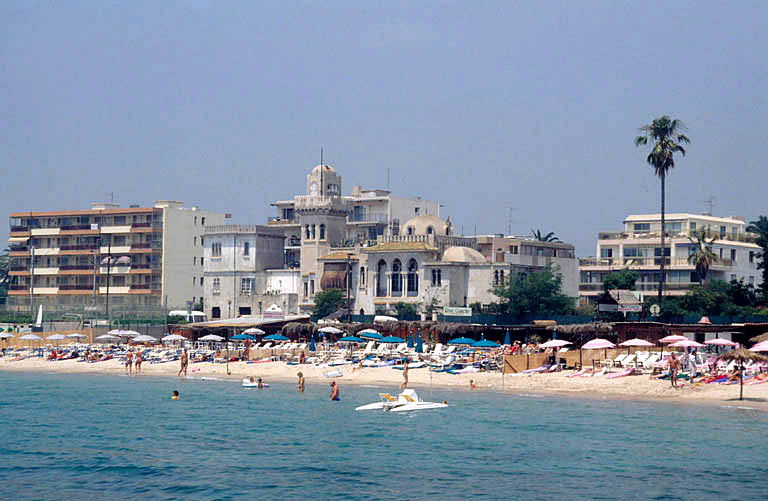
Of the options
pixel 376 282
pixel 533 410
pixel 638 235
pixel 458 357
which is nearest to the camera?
pixel 533 410

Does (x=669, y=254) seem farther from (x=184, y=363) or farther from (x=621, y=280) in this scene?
(x=184, y=363)

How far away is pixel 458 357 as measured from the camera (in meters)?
67.9

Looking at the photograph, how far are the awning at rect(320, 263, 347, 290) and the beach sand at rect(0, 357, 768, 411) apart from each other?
30.0 meters

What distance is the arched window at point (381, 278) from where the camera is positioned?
328ft

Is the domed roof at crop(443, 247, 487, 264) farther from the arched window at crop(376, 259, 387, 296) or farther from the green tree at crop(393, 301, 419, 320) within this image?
the arched window at crop(376, 259, 387, 296)

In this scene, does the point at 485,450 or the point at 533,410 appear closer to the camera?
the point at 485,450

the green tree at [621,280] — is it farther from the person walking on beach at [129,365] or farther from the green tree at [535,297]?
the person walking on beach at [129,365]

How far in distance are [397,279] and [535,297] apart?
1477 centimetres

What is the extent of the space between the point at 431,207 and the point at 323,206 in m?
23.6

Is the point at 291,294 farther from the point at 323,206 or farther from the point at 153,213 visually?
the point at 153,213

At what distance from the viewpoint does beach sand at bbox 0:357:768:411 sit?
52.0 metres

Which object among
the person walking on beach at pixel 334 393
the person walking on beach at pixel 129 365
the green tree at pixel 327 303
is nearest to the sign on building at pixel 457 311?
the green tree at pixel 327 303

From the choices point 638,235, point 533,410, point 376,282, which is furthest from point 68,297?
point 533,410

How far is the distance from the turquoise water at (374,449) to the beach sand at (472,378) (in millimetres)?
2269
